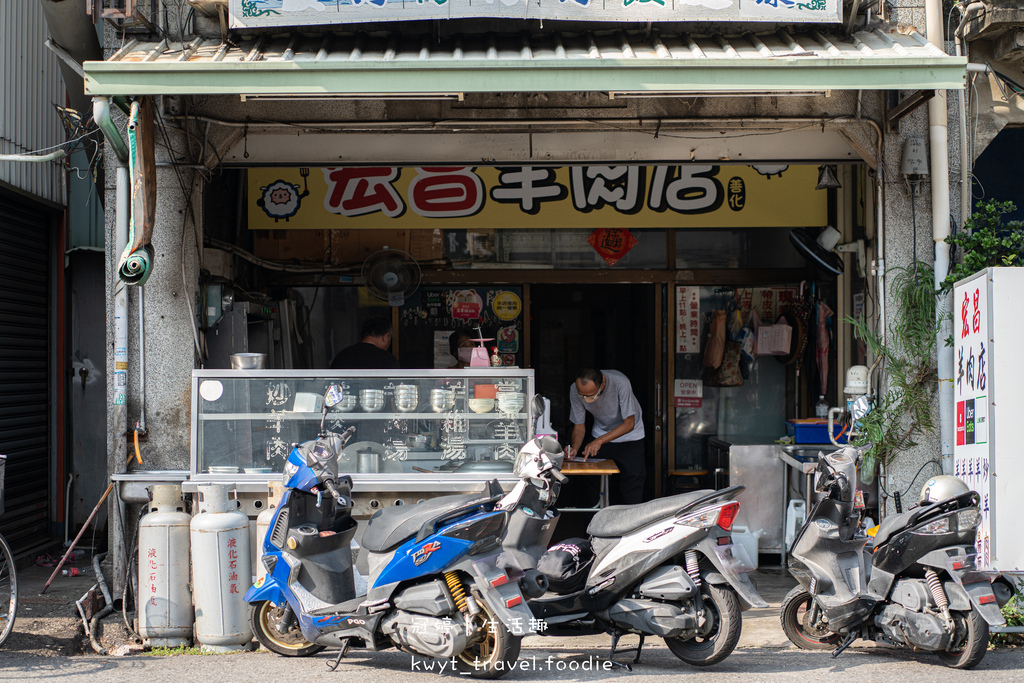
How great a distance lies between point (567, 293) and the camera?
412 inches

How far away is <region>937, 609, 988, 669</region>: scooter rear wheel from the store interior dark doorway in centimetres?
468

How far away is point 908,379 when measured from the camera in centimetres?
639

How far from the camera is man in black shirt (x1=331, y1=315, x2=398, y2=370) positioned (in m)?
7.11

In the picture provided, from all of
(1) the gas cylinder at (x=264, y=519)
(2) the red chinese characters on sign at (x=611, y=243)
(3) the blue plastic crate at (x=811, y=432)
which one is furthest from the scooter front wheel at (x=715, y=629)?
(2) the red chinese characters on sign at (x=611, y=243)

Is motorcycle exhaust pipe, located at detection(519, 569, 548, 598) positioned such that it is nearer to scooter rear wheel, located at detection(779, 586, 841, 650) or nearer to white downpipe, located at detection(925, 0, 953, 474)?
scooter rear wheel, located at detection(779, 586, 841, 650)

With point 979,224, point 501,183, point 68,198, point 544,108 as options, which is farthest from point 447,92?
point 68,198

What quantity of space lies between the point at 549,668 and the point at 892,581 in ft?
6.56

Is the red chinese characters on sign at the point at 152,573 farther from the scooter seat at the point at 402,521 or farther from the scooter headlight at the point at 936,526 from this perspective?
Answer: the scooter headlight at the point at 936,526

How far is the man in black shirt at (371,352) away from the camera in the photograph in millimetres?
7113

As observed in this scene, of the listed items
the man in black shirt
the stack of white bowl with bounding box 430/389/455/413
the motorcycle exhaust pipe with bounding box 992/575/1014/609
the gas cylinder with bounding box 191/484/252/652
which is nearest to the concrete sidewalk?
the gas cylinder with bounding box 191/484/252/652

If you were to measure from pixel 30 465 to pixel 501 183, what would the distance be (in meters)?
5.05

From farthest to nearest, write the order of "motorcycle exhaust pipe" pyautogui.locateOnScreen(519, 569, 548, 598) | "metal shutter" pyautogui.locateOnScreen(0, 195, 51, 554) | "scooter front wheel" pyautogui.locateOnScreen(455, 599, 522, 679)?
"metal shutter" pyautogui.locateOnScreen(0, 195, 51, 554) → "motorcycle exhaust pipe" pyautogui.locateOnScreen(519, 569, 548, 598) → "scooter front wheel" pyautogui.locateOnScreen(455, 599, 522, 679)

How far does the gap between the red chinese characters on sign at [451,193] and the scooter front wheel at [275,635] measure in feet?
14.4

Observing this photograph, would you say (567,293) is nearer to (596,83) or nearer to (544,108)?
(544,108)
